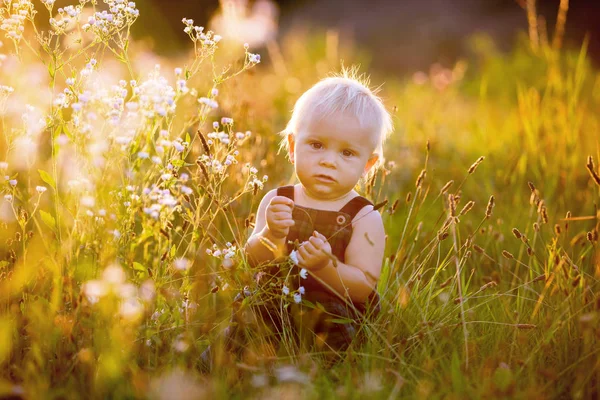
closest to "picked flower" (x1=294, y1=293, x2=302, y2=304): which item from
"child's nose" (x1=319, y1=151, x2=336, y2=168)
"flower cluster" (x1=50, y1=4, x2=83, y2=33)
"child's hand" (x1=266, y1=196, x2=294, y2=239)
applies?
"child's hand" (x1=266, y1=196, x2=294, y2=239)

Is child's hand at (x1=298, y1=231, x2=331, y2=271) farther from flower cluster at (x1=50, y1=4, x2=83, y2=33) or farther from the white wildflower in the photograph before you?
flower cluster at (x1=50, y1=4, x2=83, y2=33)

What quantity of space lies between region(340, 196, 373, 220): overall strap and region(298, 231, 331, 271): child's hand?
0.91 feet

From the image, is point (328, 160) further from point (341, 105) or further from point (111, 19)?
point (111, 19)

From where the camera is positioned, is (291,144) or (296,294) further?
(291,144)

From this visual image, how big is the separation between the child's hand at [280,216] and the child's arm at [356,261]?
0.11 m

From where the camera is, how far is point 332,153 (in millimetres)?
2619

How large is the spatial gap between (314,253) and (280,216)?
0.63 feet

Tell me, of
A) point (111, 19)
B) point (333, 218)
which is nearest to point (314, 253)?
point (333, 218)

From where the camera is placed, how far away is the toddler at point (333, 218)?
102 inches

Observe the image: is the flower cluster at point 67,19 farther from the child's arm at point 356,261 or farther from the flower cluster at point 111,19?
the child's arm at point 356,261

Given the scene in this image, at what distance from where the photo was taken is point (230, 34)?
212 inches

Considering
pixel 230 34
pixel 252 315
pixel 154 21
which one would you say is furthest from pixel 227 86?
pixel 154 21

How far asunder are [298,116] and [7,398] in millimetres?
1486

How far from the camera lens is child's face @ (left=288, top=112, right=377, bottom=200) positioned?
2.61 meters
